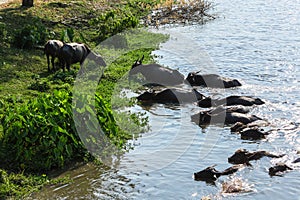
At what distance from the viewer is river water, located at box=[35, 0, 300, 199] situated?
33.2ft

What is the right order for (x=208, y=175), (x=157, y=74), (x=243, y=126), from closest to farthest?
(x=208, y=175) < (x=243, y=126) < (x=157, y=74)

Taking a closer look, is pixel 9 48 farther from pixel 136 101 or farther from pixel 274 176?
pixel 274 176

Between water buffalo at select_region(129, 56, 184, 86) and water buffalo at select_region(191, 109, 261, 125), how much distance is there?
342 centimetres

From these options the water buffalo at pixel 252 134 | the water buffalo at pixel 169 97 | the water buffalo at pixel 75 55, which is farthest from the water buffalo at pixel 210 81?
the water buffalo at pixel 252 134

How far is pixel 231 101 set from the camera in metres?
15.5

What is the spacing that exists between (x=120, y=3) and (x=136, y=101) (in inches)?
626

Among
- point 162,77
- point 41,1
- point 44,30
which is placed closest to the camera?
point 162,77

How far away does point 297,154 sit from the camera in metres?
11.9

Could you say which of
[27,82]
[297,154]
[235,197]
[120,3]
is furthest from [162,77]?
[120,3]

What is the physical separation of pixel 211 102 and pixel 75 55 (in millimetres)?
4527

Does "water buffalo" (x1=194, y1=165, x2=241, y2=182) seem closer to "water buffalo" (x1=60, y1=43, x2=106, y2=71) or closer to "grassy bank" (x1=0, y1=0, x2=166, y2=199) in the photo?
"grassy bank" (x1=0, y1=0, x2=166, y2=199)

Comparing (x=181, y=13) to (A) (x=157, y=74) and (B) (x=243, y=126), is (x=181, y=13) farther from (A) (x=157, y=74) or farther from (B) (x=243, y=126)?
(B) (x=243, y=126)

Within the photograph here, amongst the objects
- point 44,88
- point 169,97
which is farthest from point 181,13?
point 44,88

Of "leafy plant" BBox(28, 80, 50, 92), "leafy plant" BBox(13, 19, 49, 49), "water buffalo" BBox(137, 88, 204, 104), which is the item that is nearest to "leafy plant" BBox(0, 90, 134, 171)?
"leafy plant" BBox(28, 80, 50, 92)
